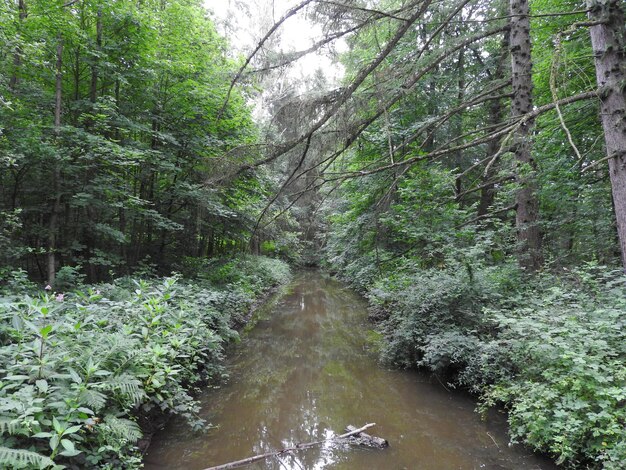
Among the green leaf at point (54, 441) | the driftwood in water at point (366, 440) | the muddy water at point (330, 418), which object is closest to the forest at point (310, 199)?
the green leaf at point (54, 441)

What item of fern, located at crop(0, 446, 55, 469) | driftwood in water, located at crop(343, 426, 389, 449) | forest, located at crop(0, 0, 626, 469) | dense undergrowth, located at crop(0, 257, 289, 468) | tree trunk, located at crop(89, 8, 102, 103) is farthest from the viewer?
tree trunk, located at crop(89, 8, 102, 103)

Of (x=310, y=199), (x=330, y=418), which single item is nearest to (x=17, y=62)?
(x=310, y=199)

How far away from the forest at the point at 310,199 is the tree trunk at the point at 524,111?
37 mm

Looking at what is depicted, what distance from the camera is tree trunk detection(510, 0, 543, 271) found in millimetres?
5689

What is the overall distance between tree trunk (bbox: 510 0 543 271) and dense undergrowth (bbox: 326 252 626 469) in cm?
41

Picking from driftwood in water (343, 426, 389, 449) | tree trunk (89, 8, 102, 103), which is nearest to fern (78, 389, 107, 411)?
driftwood in water (343, 426, 389, 449)

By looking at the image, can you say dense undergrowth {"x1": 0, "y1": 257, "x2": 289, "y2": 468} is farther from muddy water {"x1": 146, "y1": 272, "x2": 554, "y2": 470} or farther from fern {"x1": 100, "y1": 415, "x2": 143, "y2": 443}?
muddy water {"x1": 146, "y1": 272, "x2": 554, "y2": 470}

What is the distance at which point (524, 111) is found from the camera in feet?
19.1

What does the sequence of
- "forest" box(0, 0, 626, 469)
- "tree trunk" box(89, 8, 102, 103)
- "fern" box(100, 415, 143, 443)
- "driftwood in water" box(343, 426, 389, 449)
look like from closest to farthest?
"fern" box(100, 415, 143, 443)
"forest" box(0, 0, 626, 469)
"driftwood in water" box(343, 426, 389, 449)
"tree trunk" box(89, 8, 102, 103)

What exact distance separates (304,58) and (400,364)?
219 inches

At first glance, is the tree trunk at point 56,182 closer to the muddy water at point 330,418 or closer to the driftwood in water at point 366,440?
the muddy water at point 330,418

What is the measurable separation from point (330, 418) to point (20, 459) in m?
3.60

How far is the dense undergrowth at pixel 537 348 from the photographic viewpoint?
3.07 m

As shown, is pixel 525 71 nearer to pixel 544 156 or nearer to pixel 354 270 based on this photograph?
pixel 544 156
